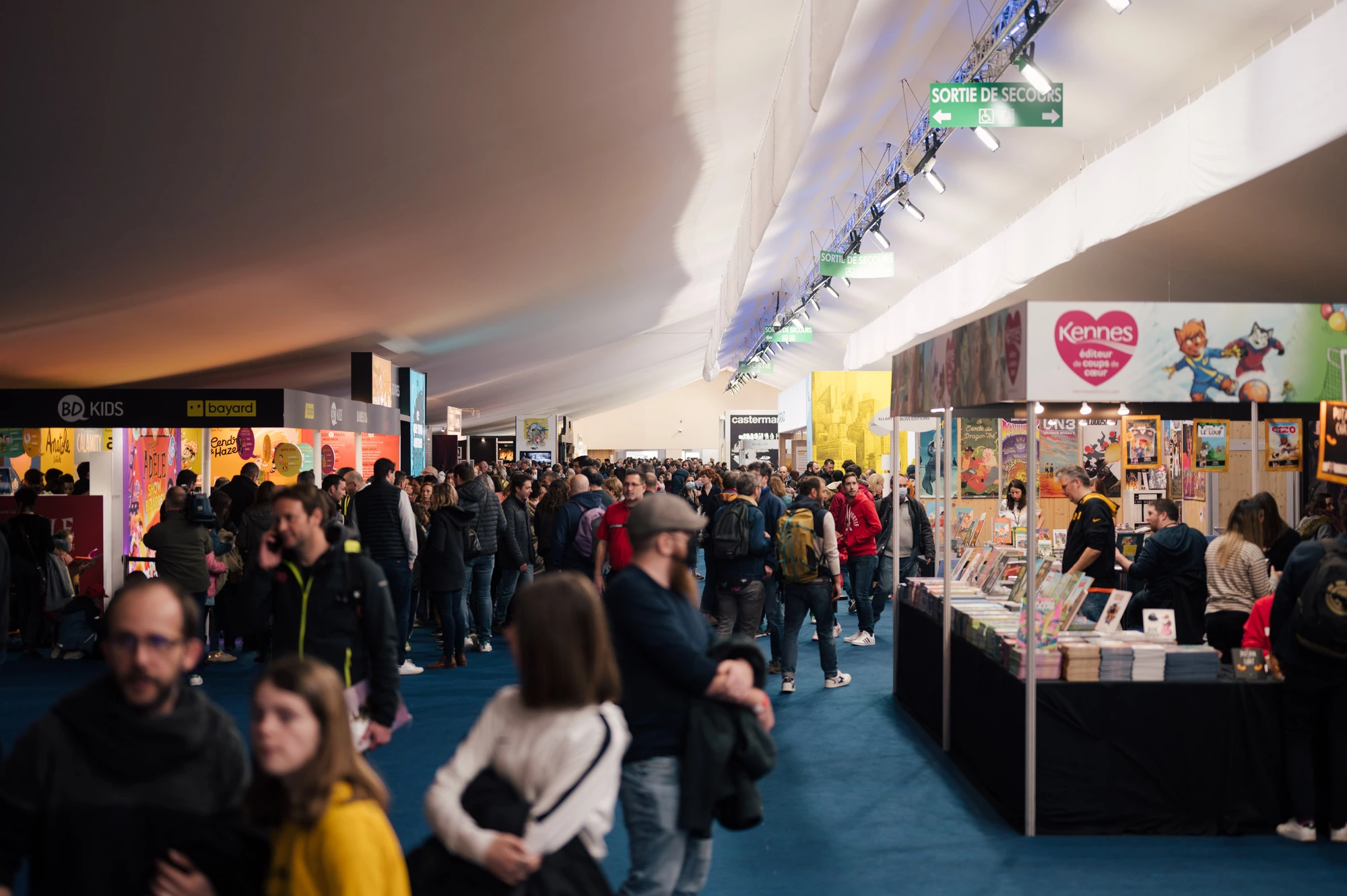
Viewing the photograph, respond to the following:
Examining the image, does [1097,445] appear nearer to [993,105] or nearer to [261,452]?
[993,105]

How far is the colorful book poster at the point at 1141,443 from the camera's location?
679cm

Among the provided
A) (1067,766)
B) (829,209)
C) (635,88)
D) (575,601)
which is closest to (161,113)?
(635,88)

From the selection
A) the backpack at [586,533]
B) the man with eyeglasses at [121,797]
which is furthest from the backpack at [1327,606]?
the backpack at [586,533]

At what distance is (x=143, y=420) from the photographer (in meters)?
8.73

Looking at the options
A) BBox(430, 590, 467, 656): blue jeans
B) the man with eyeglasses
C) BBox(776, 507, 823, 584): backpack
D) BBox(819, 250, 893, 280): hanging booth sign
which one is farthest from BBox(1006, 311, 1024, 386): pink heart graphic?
BBox(819, 250, 893, 280): hanging booth sign

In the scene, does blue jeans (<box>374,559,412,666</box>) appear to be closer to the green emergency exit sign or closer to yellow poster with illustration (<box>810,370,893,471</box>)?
the green emergency exit sign

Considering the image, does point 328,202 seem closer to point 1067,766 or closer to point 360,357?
point 1067,766

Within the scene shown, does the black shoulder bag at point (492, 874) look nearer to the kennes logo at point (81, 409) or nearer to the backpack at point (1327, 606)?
the backpack at point (1327, 606)

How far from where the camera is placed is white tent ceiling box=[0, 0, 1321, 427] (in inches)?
169

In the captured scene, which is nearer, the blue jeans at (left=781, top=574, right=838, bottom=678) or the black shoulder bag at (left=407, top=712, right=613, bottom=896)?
the black shoulder bag at (left=407, top=712, right=613, bottom=896)

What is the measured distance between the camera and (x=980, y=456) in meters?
11.6

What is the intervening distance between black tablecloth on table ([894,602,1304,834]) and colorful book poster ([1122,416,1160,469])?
2.50m

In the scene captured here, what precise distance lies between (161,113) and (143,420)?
4.88 meters

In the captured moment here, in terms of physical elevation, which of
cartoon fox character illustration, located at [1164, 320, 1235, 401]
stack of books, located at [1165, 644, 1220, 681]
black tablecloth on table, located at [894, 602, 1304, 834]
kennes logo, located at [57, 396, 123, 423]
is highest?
cartoon fox character illustration, located at [1164, 320, 1235, 401]
